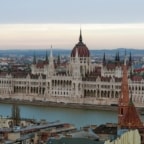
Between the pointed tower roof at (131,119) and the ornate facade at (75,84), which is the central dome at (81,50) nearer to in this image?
the ornate facade at (75,84)

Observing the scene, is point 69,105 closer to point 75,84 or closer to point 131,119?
point 75,84

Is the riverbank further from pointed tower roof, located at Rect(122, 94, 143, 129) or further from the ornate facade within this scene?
pointed tower roof, located at Rect(122, 94, 143, 129)

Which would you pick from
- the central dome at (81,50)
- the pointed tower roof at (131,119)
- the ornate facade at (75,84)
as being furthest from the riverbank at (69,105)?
the pointed tower roof at (131,119)

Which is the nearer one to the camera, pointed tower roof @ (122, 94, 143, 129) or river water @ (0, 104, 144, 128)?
pointed tower roof @ (122, 94, 143, 129)

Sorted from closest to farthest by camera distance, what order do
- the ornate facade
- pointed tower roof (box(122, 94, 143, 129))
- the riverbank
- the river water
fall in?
pointed tower roof (box(122, 94, 143, 129)), the river water, the riverbank, the ornate facade

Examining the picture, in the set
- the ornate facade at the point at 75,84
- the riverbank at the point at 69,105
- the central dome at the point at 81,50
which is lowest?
the riverbank at the point at 69,105

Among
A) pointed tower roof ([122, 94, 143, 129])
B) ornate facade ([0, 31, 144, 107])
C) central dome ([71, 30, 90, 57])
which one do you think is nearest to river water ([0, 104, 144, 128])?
ornate facade ([0, 31, 144, 107])
